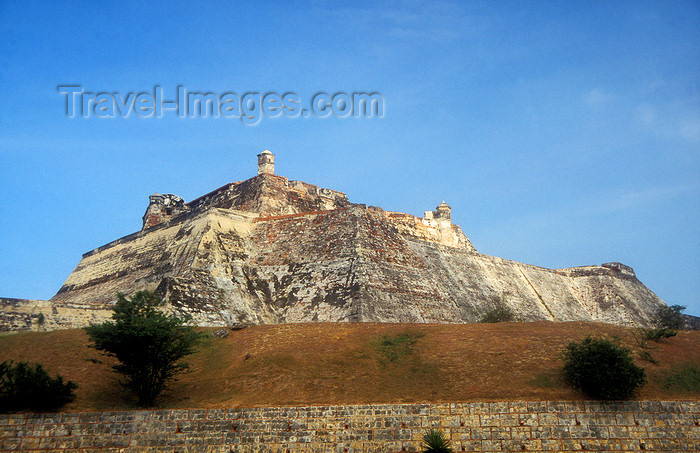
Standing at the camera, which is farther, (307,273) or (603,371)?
(307,273)

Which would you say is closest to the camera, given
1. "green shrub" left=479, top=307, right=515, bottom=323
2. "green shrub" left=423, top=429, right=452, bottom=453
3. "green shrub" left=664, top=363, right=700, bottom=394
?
"green shrub" left=423, top=429, right=452, bottom=453

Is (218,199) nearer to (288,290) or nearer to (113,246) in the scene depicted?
(113,246)

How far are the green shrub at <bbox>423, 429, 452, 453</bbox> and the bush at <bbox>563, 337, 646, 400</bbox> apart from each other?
450cm

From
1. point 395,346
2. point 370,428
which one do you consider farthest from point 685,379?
point 370,428

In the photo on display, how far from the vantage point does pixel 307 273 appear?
30.7 m

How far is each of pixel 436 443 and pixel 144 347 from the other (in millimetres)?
9316

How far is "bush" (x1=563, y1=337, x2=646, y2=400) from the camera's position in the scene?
19250 millimetres

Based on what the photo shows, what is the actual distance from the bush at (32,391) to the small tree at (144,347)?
5.44ft

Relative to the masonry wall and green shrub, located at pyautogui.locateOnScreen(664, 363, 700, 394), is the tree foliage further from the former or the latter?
the masonry wall

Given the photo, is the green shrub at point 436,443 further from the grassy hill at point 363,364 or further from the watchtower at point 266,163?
the watchtower at point 266,163

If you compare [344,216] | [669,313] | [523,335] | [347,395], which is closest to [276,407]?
[347,395]

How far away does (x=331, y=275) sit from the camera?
29953 millimetres

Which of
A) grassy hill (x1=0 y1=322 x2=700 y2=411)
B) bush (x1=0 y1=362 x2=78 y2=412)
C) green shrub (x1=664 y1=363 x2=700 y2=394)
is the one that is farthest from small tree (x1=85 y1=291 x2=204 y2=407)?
green shrub (x1=664 y1=363 x2=700 y2=394)

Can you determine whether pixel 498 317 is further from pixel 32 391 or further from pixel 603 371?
pixel 32 391
